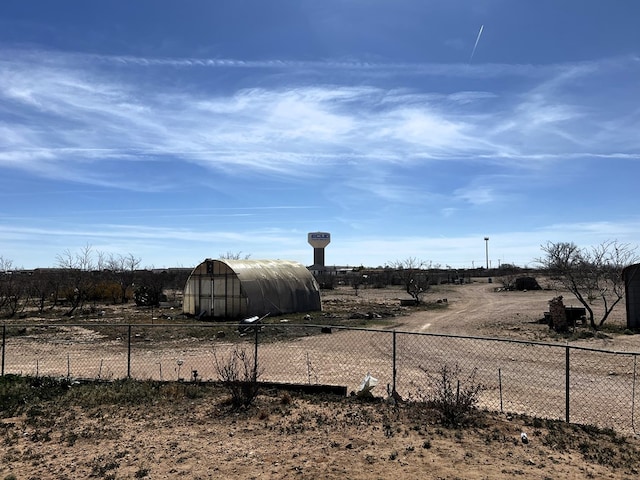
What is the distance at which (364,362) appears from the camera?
15.6 meters

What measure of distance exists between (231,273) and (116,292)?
16.5 meters

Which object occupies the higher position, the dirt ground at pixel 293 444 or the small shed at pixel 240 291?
the small shed at pixel 240 291

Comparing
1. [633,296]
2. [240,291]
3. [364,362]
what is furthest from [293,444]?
[240,291]

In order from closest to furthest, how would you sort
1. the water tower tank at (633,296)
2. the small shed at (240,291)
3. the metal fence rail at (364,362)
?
the metal fence rail at (364,362) → the water tower tank at (633,296) → the small shed at (240,291)

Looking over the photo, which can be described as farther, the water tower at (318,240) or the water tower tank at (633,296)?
the water tower at (318,240)

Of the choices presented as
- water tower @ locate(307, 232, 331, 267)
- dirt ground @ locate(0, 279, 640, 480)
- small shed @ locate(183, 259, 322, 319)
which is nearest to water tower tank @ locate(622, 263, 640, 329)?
small shed @ locate(183, 259, 322, 319)

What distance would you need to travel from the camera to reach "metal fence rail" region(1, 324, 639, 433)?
10.9 m

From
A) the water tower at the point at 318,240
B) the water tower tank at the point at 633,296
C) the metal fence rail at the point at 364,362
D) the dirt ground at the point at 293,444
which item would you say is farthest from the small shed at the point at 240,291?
the water tower at the point at 318,240

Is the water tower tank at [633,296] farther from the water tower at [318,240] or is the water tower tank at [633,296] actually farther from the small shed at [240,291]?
the water tower at [318,240]

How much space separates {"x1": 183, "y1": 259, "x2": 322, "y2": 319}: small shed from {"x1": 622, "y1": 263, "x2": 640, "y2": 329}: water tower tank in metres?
17.9

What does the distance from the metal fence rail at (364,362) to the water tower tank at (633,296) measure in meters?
7.49

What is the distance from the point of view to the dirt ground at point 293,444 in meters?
6.59

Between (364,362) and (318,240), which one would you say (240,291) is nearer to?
(364,362)

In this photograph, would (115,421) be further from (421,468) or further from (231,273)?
(231,273)
